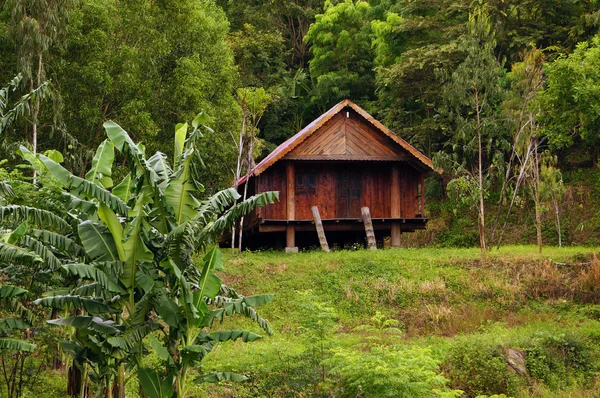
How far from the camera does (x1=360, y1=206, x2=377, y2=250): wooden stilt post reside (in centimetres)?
2991

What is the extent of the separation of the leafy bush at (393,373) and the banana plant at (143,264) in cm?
224

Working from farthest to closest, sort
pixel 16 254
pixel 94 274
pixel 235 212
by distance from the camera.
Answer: pixel 235 212 < pixel 94 274 < pixel 16 254

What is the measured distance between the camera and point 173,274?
14.3 m

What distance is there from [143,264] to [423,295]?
11.6 meters

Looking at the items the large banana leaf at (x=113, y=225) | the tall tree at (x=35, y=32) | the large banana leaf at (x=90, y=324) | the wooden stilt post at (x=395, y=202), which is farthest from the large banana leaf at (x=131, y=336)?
the wooden stilt post at (x=395, y=202)

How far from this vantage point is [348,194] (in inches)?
1234

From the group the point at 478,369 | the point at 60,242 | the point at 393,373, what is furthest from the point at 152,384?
the point at 478,369

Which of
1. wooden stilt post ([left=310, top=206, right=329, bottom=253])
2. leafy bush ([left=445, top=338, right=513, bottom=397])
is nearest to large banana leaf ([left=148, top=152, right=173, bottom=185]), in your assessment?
leafy bush ([left=445, top=338, right=513, bottom=397])

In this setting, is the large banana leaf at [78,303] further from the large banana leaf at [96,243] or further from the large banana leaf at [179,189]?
the large banana leaf at [179,189]

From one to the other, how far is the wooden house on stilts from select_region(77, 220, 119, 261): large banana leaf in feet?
51.0

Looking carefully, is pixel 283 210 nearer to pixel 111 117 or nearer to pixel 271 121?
pixel 111 117

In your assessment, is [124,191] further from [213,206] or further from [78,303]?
[78,303]

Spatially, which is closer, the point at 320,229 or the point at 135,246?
the point at 135,246

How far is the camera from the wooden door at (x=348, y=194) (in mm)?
31250
